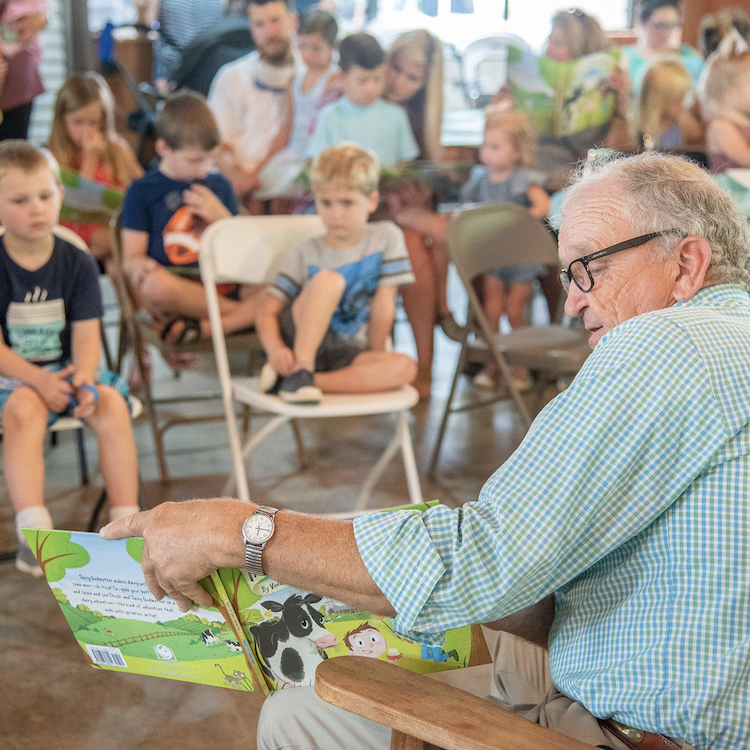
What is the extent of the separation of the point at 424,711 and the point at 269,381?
6.01ft

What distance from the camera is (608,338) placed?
1.08 m

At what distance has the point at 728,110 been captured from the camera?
190 inches

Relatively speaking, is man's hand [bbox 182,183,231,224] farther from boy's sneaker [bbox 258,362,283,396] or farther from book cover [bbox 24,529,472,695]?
book cover [bbox 24,529,472,695]

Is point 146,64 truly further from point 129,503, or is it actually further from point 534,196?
point 129,503

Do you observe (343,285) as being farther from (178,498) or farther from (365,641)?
(365,641)

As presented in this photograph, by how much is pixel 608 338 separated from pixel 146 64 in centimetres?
598

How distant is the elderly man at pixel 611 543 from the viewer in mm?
1007

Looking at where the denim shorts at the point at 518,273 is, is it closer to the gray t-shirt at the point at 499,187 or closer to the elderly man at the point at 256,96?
the gray t-shirt at the point at 499,187

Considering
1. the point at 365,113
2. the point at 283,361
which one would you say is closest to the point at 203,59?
the point at 365,113

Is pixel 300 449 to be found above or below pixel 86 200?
below

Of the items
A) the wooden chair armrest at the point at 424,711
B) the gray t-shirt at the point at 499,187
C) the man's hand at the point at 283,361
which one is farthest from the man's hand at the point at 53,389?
the gray t-shirt at the point at 499,187

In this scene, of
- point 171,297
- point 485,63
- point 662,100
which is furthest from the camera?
point 485,63

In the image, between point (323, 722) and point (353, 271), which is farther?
point (353, 271)

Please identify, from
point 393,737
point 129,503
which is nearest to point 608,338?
point 393,737
